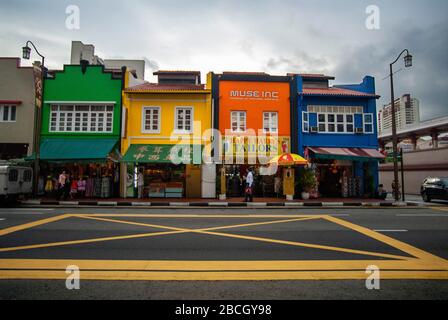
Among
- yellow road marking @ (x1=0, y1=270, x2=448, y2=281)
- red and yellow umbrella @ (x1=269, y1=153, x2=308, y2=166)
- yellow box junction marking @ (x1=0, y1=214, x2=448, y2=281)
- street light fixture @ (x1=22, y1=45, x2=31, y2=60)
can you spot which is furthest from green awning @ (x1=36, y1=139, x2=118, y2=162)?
yellow road marking @ (x1=0, y1=270, x2=448, y2=281)

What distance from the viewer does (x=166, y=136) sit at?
61.3 feet

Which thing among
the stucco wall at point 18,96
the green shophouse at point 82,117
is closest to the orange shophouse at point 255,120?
the green shophouse at point 82,117

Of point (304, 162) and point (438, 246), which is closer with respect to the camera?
point (438, 246)

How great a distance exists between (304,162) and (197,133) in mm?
7824

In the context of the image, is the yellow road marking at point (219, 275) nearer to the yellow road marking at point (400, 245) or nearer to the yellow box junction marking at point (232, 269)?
the yellow box junction marking at point (232, 269)

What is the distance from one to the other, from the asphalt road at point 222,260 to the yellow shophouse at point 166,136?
9.62 m

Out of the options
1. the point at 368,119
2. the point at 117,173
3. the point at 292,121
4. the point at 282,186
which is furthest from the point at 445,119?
the point at 117,173

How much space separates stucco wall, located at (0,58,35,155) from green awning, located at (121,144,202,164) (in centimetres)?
777

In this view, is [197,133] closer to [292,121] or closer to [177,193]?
[177,193]

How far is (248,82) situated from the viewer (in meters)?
19.6

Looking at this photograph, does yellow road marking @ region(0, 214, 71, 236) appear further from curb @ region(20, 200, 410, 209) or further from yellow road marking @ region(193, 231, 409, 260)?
yellow road marking @ region(193, 231, 409, 260)

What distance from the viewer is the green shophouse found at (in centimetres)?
1838
